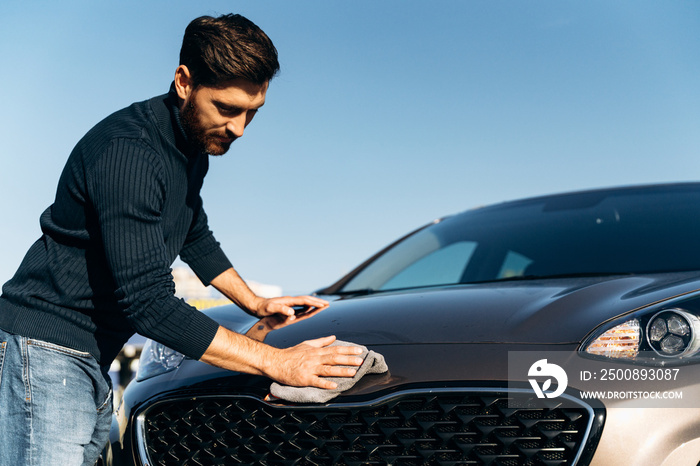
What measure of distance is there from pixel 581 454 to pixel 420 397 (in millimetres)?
408

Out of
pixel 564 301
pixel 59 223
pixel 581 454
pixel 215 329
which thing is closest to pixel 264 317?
pixel 215 329

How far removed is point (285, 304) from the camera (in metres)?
2.53

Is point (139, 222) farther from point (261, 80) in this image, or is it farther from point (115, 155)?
point (261, 80)

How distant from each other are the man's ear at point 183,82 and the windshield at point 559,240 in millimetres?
1438

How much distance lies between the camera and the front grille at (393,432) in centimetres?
155

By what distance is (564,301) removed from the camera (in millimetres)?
1944

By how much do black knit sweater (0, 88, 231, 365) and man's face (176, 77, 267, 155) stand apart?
2.9 inches

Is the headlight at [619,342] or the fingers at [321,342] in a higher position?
the headlight at [619,342]

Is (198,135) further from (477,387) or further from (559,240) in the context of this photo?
(559,240)

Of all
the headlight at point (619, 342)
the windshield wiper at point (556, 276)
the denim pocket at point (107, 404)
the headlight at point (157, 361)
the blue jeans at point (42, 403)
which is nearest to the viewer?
the headlight at point (619, 342)

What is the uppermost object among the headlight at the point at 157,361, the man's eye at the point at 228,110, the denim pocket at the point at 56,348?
the man's eye at the point at 228,110

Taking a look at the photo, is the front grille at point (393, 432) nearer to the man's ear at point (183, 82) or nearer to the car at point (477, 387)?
the car at point (477, 387)

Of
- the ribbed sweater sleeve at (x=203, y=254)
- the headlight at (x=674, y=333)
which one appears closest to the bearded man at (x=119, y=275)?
the ribbed sweater sleeve at (x=203, y=254)

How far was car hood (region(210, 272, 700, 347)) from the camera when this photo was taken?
1.77 m
